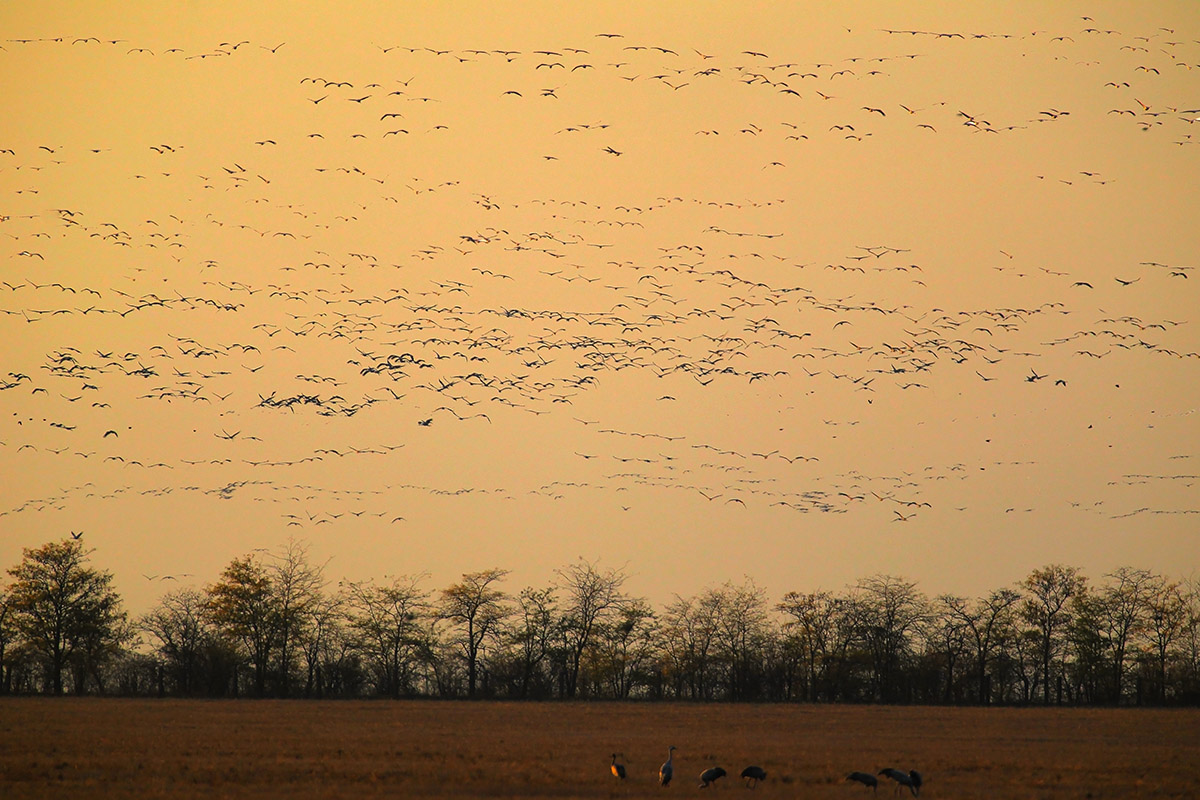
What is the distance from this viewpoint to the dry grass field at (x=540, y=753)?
1249 inches

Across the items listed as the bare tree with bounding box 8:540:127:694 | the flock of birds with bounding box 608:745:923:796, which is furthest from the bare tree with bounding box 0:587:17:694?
the flock of birds with bounding box 608:745:923:796

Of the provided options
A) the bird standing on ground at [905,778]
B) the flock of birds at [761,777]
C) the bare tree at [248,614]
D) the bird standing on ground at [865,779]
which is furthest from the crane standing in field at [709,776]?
the bare tree at [248,614]

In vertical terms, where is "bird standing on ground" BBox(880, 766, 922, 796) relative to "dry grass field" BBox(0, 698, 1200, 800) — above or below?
above

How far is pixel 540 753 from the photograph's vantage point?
40.2 m

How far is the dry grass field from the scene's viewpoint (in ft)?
104

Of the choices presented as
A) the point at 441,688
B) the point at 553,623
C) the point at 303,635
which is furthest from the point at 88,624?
the point at 553,623

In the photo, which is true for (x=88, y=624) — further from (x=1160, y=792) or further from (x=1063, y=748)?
(x=1160, y=792)

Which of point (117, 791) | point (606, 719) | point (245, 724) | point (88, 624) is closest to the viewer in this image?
point (117, 791)

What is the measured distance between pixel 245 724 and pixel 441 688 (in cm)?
5477

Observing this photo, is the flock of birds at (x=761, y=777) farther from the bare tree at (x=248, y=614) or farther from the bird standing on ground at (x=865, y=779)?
the bare tree at (x=248, y=614)

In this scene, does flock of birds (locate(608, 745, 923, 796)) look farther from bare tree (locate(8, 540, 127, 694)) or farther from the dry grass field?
bare tree (locate(8, 540, 127, 694))

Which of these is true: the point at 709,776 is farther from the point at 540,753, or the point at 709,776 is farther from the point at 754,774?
the point at 540,753

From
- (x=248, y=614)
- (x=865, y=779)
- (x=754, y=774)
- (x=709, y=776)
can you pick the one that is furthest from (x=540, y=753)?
(x=248, y=614)

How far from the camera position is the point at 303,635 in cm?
10475
